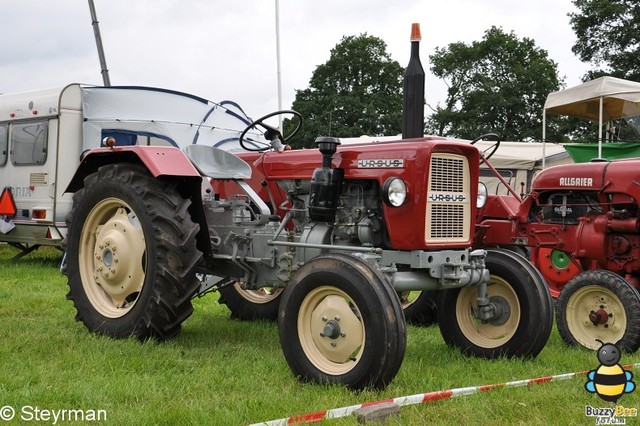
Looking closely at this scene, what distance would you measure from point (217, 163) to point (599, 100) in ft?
24.0

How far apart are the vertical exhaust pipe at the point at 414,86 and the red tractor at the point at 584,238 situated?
2003 millimetres

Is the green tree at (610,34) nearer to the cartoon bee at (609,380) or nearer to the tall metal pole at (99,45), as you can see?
the tall metal pole at (99,45)

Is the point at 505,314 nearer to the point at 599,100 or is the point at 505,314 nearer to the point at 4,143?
the point at 599,100

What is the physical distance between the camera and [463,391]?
362 cm

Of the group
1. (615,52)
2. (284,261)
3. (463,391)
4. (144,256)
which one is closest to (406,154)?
(284,261)

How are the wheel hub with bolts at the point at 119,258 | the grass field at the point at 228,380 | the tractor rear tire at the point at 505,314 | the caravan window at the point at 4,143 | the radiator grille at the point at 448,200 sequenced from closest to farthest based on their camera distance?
1. the grass field at the point at 228,380
2. the radiator grille at the point at 448,200
3. the tractor rear tire at the point at 505,314
4. the wheel hub with bolts at the point at 119,258
5. the caravan window at the point at 4,143

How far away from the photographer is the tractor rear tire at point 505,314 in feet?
14.9

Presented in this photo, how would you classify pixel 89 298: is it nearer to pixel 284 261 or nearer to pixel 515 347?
pixel 284 261

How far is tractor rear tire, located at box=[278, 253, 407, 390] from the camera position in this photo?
3557mm

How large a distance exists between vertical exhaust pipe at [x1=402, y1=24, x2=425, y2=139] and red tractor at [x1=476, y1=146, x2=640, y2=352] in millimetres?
2003

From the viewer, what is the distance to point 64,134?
31.9 feet

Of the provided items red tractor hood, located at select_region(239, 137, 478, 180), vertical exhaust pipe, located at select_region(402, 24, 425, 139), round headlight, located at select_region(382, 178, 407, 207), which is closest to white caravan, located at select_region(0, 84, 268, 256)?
red tractor hood, located at select_region(239, 137, 478, 180)

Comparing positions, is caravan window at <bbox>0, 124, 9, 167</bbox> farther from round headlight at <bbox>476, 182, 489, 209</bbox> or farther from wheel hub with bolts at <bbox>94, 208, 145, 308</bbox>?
round headlight at <bbox>476, 182, 489, 209</bbox>

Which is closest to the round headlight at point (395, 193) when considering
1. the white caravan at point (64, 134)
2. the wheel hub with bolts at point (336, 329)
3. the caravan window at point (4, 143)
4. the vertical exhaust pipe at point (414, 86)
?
the vertical exhaust pipe at point (414, 86)
